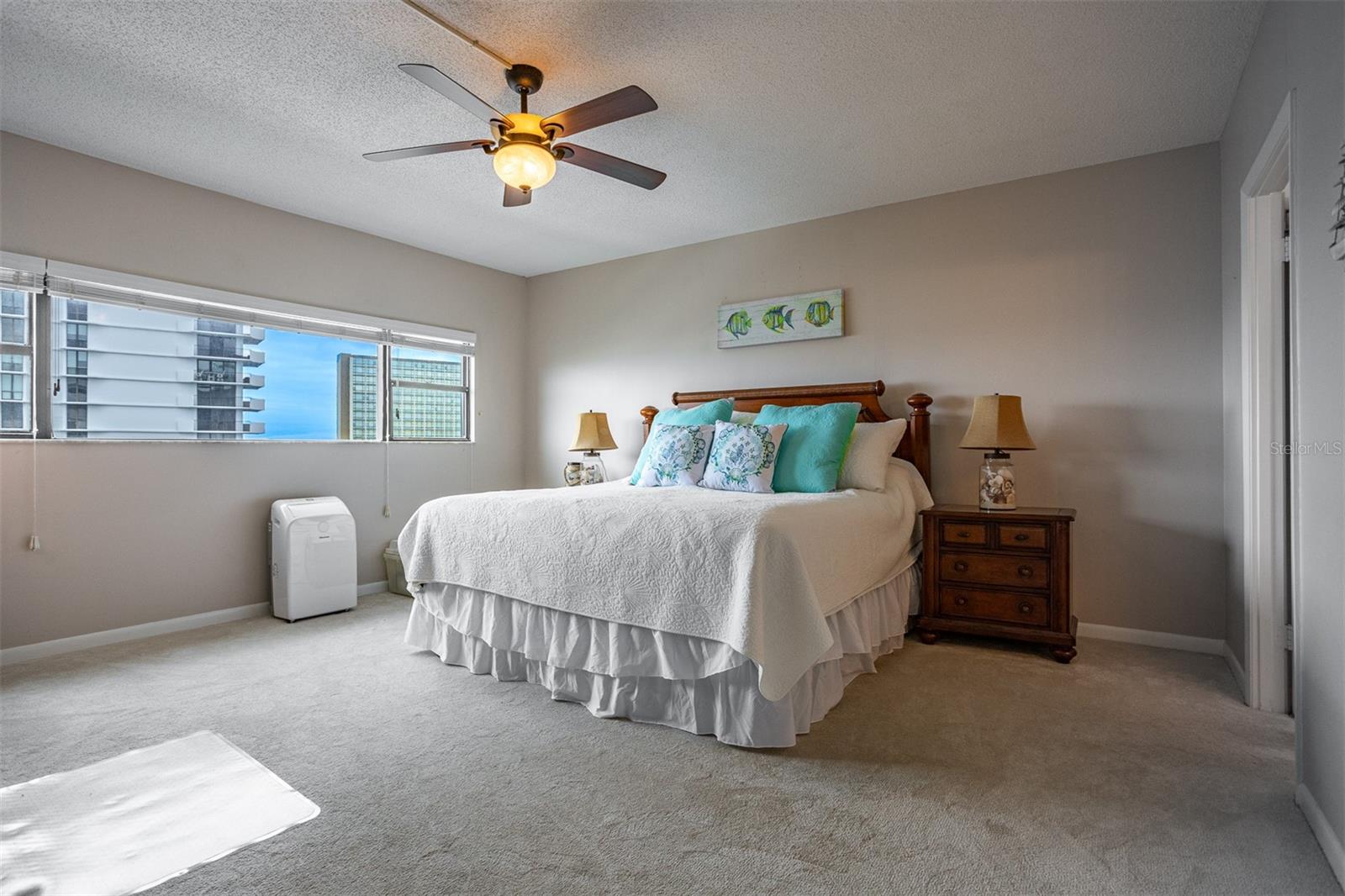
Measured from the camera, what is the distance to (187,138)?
3.16 meters

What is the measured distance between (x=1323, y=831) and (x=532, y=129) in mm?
3082

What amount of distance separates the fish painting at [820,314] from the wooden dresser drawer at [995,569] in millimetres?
1681

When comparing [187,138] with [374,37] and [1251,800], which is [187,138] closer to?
[374,37]

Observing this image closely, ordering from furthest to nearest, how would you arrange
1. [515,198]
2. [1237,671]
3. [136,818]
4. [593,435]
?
[593,435]
[515,198]
[1237,671]
[136,818]

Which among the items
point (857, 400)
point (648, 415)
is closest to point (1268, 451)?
point (857, 400)

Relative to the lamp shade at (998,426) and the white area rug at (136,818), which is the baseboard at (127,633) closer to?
the white area rug at (136,818)

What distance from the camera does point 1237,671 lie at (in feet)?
9.13

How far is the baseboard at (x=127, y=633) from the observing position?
313 centimetres

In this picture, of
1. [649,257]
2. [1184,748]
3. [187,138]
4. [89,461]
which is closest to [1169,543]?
[1184,748]

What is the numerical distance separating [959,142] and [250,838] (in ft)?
12.6

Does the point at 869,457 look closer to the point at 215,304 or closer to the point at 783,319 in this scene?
the point at 783,319

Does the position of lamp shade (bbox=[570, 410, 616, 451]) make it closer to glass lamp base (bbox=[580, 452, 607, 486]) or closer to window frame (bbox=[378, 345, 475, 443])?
glass lamp base (bbox=[580, 452, 607, 486])

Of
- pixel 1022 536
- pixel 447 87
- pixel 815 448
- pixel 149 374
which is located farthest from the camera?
pixel 149 374

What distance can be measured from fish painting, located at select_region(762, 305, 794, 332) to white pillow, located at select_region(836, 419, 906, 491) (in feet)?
3.52
